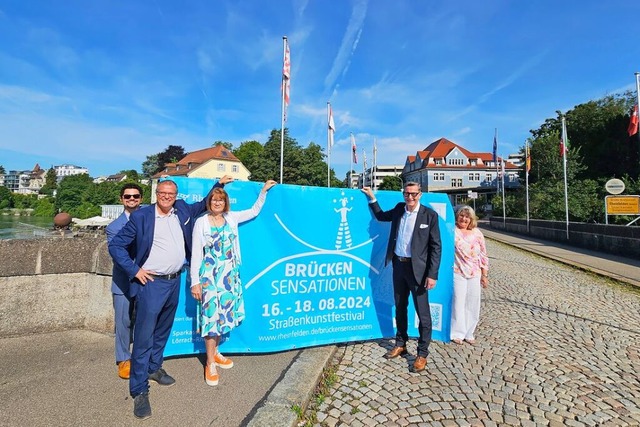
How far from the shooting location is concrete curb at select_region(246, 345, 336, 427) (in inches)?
98.0

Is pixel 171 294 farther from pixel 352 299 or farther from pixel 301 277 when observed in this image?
pixel 352 299

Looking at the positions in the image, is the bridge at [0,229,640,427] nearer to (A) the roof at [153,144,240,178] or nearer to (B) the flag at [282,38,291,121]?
(B) the flag at [282,38,291,121]

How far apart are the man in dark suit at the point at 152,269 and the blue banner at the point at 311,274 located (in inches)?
18.0

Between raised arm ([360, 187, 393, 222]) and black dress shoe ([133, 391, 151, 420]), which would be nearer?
black dress shoe ([133, 391, 151, 420])

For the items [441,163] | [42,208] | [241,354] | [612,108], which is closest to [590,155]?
[612,108]

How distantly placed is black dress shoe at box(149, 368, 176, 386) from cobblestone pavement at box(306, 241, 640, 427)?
1.26 meters

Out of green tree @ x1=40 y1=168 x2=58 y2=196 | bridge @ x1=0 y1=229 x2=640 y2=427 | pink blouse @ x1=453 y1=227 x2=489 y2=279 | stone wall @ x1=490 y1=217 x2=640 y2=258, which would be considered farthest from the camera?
green tree @ x1=40 y1=168 x2=58 y2=196

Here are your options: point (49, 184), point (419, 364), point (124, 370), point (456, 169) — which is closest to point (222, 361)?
point (124, 370)

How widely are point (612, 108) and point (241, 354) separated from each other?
186 ft

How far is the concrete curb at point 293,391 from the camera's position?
8.16 ft

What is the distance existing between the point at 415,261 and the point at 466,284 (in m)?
1.23

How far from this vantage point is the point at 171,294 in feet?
9.50

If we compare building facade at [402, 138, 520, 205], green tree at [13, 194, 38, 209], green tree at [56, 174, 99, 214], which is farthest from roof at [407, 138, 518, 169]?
green tree at [13, 194, 38, 209]

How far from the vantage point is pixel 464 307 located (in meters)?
4.30
